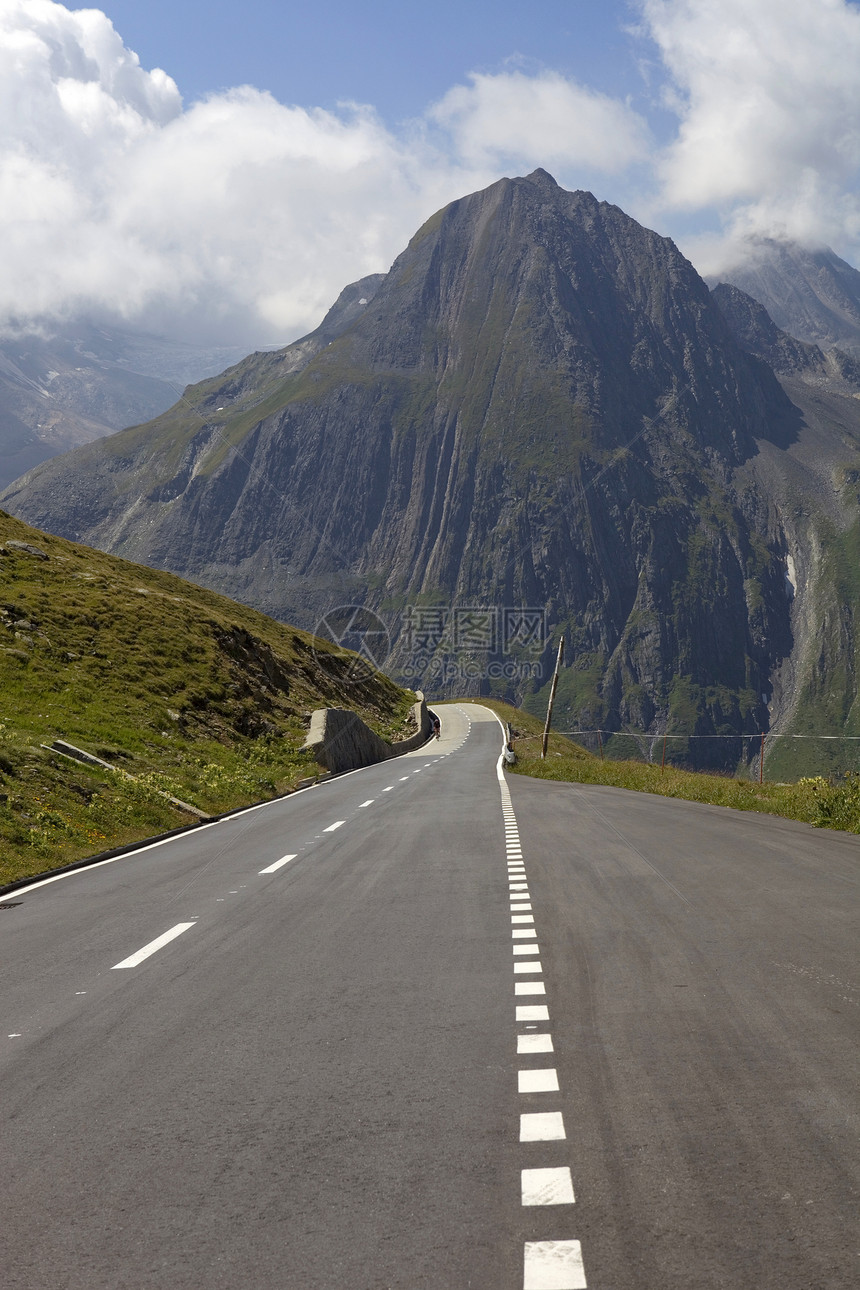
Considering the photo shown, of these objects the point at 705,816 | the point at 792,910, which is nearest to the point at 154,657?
the point at 705,816

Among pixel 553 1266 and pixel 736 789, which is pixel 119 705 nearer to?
pixel 736 789

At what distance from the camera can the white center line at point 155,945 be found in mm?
7943

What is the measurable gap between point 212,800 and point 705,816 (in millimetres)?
12588

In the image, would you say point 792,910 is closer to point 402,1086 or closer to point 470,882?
point 470,882

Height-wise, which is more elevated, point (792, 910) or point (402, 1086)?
point (792, 910)

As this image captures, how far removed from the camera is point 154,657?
3934 centimetres

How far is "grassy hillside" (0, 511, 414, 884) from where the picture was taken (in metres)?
18.1

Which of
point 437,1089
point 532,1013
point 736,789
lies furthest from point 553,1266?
point 736,789

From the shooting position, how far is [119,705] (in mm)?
31734

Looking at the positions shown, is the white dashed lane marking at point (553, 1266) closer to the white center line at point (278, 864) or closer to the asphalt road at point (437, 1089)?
the asphalt road at point (437, 1089)

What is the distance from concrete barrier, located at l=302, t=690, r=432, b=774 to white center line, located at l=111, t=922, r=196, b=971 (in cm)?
3030

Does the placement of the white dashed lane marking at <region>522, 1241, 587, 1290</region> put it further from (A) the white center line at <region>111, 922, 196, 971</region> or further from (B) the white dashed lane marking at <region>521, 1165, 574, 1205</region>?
(A) the white center line at <region>111, 922, 196, 971</region>

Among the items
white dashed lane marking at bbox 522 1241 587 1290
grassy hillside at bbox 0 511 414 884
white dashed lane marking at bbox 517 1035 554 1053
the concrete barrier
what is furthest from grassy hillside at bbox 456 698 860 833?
white dashed lane marking at bbox 522 1241 587 1290

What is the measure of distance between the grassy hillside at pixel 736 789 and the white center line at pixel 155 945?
11.8 m
